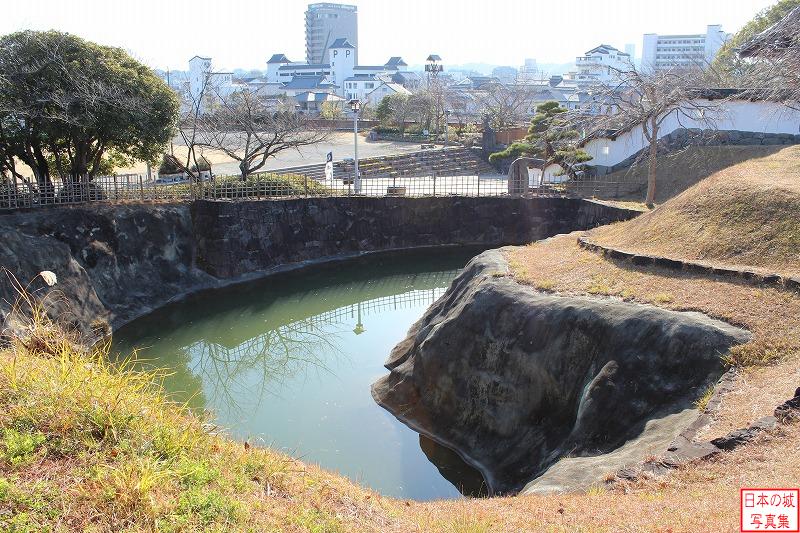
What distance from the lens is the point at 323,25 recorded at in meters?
158

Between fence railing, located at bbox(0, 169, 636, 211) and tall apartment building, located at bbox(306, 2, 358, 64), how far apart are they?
5159 inches

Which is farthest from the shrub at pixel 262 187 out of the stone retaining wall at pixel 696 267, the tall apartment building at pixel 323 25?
the tall apartment building at pixel 323 25

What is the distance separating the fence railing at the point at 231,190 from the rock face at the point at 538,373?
12.0 metres

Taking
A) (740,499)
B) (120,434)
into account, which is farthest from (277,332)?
(740,499)

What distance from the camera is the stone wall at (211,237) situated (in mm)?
18125

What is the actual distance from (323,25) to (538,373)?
519 ft

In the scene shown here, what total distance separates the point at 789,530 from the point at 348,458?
7776mm

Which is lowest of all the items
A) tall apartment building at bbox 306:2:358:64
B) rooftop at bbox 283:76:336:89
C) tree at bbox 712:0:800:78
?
tree at bbox 712:0:800:78

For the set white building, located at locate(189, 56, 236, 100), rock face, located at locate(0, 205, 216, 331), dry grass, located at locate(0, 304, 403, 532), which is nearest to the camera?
dry grass, located at locate(0, 304, 403, 532)

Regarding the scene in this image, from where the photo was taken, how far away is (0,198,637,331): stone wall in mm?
18125

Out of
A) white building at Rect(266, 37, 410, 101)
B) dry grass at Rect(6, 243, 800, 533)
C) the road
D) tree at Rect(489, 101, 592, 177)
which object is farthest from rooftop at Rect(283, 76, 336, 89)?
dry grass at Rect(6, 243, 800, 533)

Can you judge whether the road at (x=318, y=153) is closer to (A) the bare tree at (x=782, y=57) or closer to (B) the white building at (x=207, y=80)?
(B) the white building at (x=207, y=80)

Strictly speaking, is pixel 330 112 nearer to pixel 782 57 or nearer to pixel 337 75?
pixel 782 57

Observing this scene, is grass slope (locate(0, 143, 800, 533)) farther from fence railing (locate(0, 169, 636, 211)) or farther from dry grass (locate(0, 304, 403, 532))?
fence railing (locate(0, 169, 636, 211))
